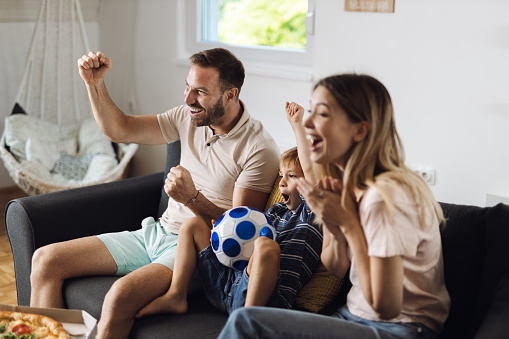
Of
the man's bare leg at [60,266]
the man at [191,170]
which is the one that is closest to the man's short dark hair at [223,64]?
the man at [191,170]

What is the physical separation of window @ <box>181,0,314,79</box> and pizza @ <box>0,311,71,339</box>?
178 centimetres

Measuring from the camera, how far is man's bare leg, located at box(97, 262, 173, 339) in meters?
1.83

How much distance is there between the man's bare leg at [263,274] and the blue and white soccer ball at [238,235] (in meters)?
0.10

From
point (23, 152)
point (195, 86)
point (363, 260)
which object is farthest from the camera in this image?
point (23, 152)

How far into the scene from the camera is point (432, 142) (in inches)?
97.1

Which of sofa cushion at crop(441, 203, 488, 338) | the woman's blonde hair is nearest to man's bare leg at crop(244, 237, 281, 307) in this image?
the woman's blonde hair

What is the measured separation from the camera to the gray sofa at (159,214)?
1.65m

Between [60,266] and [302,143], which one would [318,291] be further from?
[60,266]

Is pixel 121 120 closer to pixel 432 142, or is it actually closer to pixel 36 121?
pixel 432 142

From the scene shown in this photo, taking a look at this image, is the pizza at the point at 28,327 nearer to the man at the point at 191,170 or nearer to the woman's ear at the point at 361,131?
the man at the point at 191,170

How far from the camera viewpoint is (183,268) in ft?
6.43

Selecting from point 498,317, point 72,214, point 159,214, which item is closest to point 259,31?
point 159,214

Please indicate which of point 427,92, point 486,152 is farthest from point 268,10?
point 486,152

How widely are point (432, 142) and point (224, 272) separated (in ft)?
3.55
